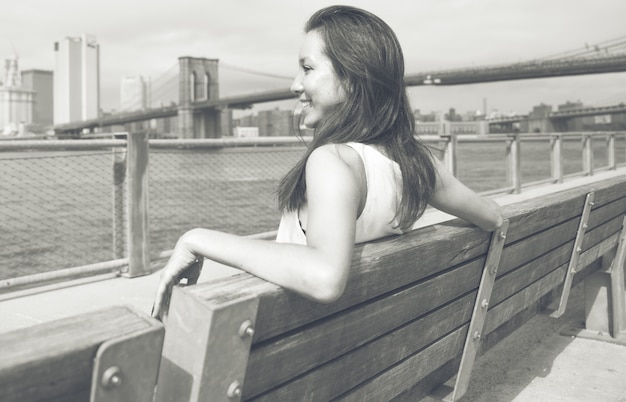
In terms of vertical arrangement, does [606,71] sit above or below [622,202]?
above

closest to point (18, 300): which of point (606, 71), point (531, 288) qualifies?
point (531, 288)

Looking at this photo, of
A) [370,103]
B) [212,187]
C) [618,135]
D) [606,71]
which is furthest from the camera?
[606,71]

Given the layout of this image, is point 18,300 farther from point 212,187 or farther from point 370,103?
point 212,187

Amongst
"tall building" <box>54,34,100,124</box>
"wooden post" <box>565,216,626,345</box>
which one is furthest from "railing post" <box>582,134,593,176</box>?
"tall building" <box>54,34,100,124</box>

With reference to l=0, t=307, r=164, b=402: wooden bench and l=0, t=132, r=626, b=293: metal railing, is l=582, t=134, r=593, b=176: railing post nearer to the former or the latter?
l=0, t=132, r=626, b=293: metal railing

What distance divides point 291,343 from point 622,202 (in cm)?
226

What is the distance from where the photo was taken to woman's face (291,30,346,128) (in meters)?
1.29

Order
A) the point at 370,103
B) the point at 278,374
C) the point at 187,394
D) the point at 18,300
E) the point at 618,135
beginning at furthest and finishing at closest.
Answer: the point at 618,135, the point at 18,300, the point at 370,103, the point at 278,374, the point at 187,394

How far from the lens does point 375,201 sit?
48.6 inches

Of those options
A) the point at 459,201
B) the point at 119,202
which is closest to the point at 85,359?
the point at 459,201

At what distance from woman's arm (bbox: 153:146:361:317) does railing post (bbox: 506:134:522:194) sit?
7.06 meters

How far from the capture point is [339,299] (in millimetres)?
1010

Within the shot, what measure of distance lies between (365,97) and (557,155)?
857 centimetres

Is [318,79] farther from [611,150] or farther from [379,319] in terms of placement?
[611,150]
